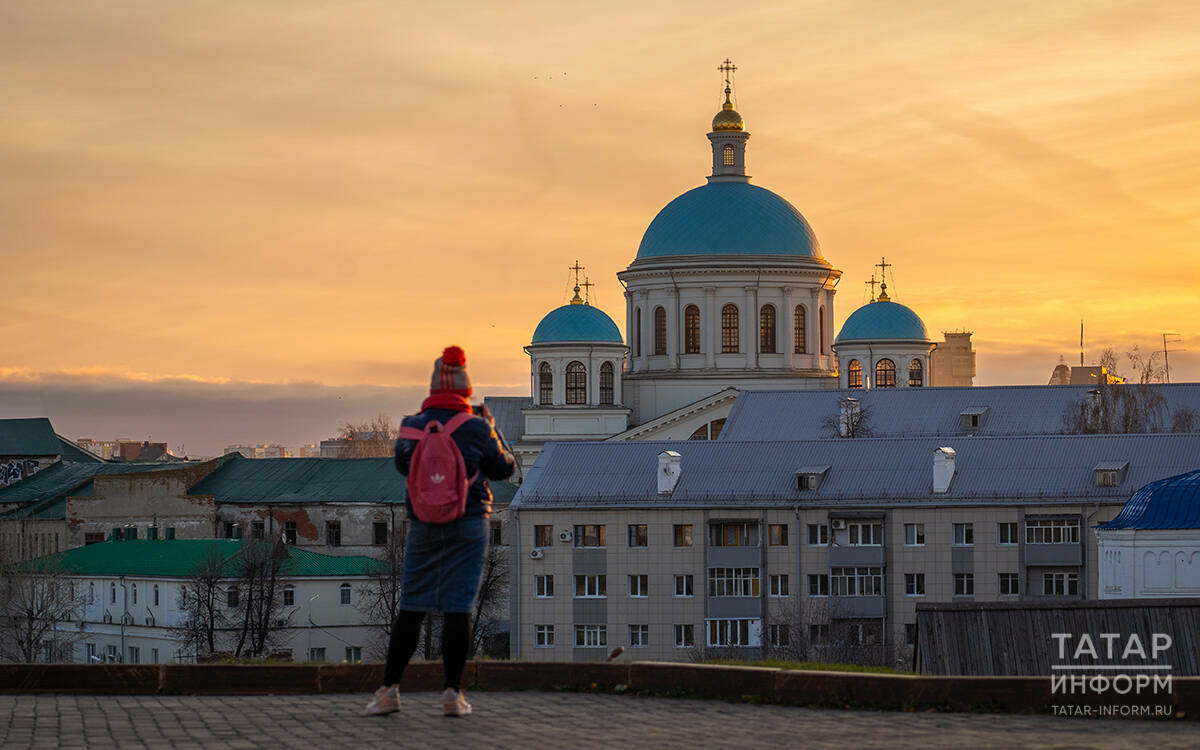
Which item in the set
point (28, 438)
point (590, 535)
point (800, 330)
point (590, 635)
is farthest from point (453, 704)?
point (28, 438)

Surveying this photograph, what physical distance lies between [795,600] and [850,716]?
1832 inches

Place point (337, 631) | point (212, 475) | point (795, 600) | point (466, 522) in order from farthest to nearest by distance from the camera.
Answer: point (212, 475), point (337, 631), point (795, 600), point (466, 522)

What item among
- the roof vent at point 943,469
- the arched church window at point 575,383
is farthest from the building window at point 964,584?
the arched church window at point 575,383

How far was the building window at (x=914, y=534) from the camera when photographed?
6022 cm

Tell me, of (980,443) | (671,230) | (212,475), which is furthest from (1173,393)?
(212,475)

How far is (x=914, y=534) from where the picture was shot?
60.4m

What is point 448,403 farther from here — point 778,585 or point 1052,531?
point 1052,531

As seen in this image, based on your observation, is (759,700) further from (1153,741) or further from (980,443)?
(980,443)

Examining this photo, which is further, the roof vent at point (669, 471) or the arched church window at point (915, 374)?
the arched church window at point (915, 374)

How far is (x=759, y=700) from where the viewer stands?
14.6 m

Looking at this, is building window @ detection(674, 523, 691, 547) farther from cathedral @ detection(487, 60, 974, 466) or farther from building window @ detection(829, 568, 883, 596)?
cathedral @ detection(487, 60, 974, 466)

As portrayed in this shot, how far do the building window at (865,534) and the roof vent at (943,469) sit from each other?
7.17 ft

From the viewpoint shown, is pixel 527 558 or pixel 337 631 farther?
pixel 337 631

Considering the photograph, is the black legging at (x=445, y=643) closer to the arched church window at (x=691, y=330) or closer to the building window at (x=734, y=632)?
Result: the building window at (x=734, y=632)
